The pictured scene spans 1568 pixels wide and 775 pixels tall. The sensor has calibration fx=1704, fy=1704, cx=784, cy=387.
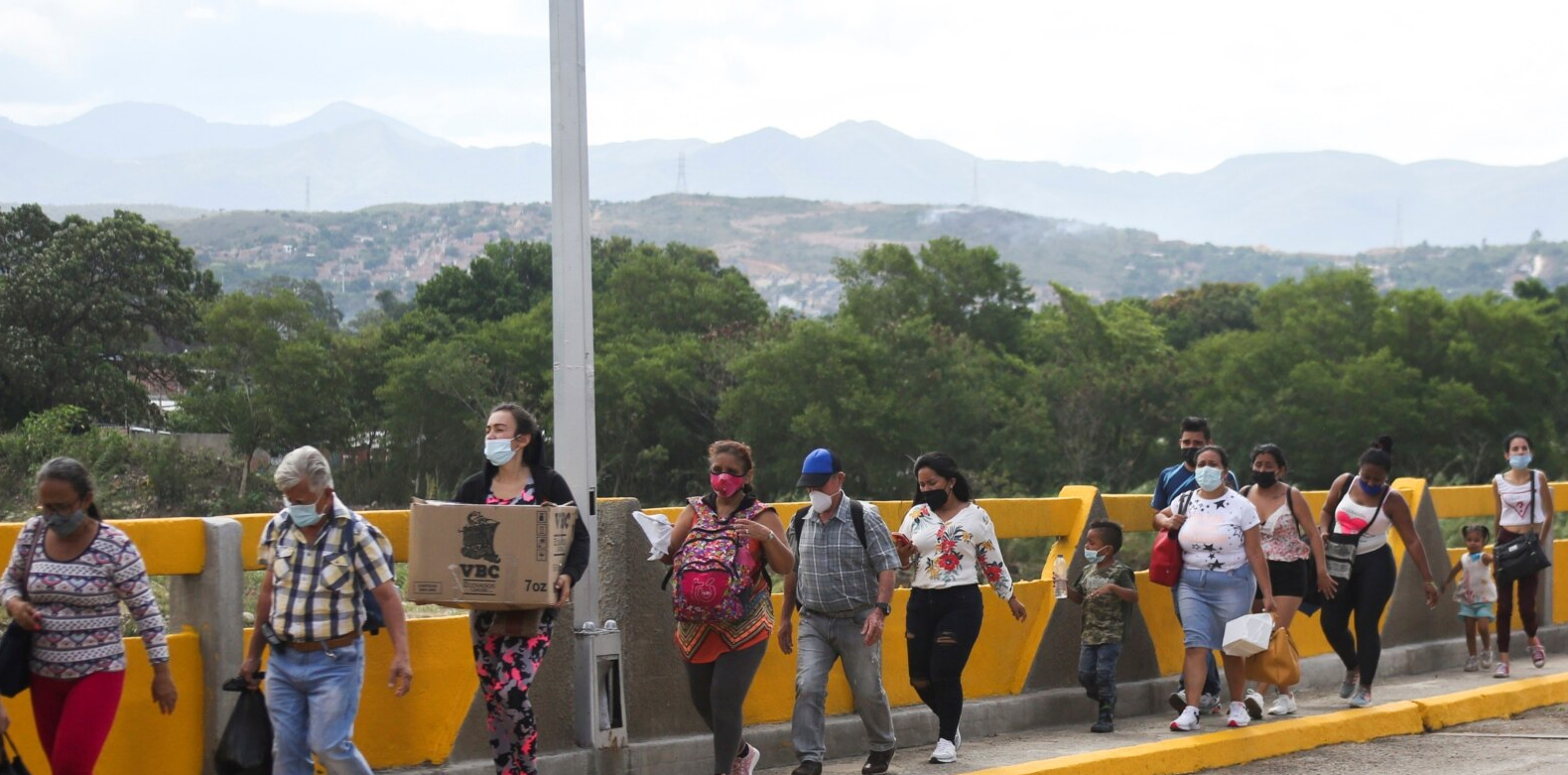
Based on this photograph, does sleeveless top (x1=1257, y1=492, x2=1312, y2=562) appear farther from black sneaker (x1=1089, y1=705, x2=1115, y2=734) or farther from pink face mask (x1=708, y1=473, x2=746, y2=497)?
pink face mask (x1=708, y1=473, x2=746, y2=497)

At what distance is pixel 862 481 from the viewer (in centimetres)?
7006

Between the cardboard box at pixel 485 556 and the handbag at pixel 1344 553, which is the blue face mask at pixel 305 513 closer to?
the cardboard box at pixel 485 556

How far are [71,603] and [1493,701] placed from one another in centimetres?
872

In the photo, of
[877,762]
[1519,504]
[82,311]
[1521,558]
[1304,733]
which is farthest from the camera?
[82,311]

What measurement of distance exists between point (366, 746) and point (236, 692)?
28.2 inches

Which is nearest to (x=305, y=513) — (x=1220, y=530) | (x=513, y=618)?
(x=513, y=618)

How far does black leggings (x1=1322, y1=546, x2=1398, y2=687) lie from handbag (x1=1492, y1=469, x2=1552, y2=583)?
2477mm

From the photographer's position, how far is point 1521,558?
1257cm

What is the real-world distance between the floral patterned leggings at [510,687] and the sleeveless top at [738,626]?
0.69 meters

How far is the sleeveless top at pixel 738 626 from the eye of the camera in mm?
7070

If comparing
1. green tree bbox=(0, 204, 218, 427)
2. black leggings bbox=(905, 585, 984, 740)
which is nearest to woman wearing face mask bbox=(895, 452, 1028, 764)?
black leggings bbox=(905, 585, 984, 740)

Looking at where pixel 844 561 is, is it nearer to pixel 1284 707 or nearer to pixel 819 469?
pixel 819 469

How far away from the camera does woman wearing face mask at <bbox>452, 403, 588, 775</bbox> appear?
658 cm

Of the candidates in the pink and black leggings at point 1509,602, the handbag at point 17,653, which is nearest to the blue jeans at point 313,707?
the handbag at point 17,653
